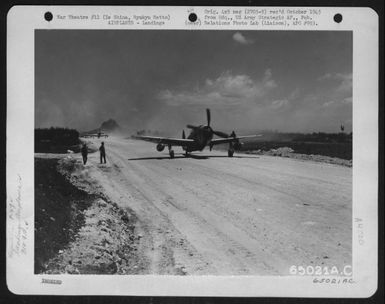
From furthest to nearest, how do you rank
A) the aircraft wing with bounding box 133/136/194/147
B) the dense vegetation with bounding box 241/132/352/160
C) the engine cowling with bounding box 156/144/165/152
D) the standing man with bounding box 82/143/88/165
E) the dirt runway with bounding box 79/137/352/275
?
the engine cowling with bounding box 156/144/165/152, the aircraft wing with bounding box 133/136/194/147, the standing man with bounding box 82/143/88/165, the dense vegetation with bounding box 241/132/352/160, the dirt runway with bounding box 79/137/352/275

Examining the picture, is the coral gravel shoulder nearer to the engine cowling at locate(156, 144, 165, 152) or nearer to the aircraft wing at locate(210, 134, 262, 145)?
the engine cowling at locate(156, 144, 165, 152)

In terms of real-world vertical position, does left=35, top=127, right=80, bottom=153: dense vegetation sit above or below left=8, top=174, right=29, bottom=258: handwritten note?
above

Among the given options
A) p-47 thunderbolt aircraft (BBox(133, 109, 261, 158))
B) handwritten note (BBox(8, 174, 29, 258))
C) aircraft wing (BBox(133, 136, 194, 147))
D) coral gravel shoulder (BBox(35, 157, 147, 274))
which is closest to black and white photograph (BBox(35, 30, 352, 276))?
coral gravel shoulder (BBox(35, 157, 147, 274))

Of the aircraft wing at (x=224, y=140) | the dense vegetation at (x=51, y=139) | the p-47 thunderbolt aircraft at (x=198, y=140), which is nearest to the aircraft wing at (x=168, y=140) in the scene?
the p-47 thunderbolt aircraft at (x=198, y=140)

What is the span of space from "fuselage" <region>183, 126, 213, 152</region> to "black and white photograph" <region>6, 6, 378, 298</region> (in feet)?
2.18

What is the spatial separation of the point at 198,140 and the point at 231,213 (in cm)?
223

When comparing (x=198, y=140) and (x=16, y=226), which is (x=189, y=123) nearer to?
(x=198, y=140)

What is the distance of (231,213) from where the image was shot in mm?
3891

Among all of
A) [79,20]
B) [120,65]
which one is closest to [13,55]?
[79,20]

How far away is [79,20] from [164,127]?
1.78 metres

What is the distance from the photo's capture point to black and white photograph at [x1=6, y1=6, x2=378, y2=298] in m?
3.62

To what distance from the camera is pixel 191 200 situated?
4152 millimetres

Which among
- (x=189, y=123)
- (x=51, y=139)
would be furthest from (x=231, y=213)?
(x=51, y=139)

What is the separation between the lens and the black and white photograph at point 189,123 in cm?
362
